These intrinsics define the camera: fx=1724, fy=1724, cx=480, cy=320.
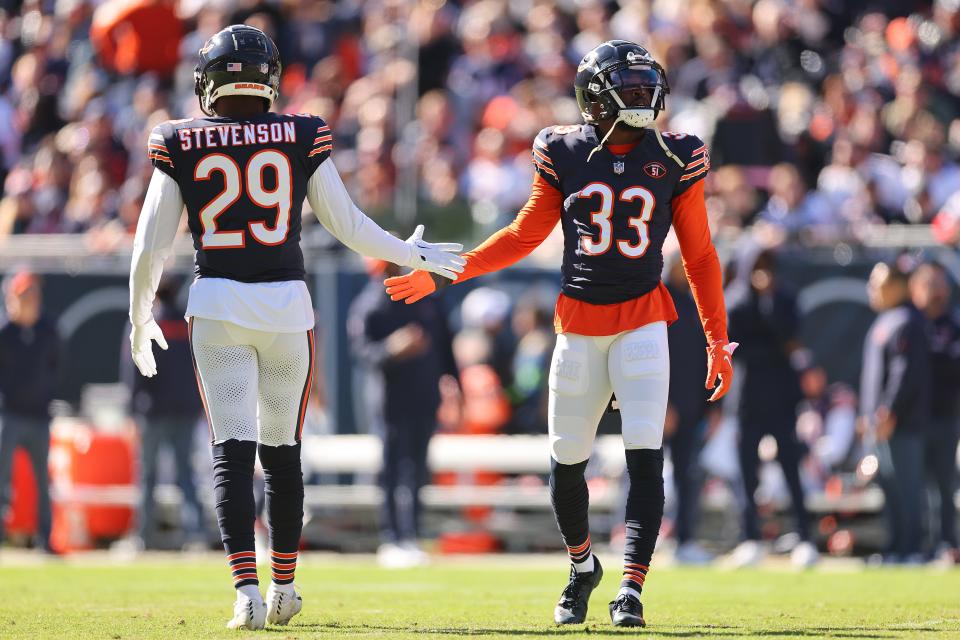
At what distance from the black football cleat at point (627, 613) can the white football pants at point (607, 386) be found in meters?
0.59

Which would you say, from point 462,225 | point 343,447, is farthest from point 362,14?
point 343,447

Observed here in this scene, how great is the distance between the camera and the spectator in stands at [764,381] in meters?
11.5

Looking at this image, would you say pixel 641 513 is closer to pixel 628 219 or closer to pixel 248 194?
pixel 628 219

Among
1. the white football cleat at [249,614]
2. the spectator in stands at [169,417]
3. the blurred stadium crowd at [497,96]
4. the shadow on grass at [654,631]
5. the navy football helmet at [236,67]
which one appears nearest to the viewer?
the shadow on grass at [654,631]

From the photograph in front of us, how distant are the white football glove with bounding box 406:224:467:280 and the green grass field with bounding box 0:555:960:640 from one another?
4.65 feet

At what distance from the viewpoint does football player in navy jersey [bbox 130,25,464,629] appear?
655cm

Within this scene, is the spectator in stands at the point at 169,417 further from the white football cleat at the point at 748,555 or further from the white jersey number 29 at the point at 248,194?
the white jersey number 29 at the point at 248,194

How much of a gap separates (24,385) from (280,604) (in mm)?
6496

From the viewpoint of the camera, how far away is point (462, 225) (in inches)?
560

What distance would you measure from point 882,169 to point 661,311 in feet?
25.7

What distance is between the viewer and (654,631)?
638 centimetres

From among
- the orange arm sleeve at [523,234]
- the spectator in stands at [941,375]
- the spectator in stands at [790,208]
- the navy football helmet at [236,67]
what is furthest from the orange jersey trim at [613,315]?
the spectator in stands at [790,208]

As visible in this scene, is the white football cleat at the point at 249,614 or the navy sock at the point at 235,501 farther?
the navy sock at the point at 235,501

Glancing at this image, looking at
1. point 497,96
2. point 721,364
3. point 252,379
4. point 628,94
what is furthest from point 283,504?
point 497,96
